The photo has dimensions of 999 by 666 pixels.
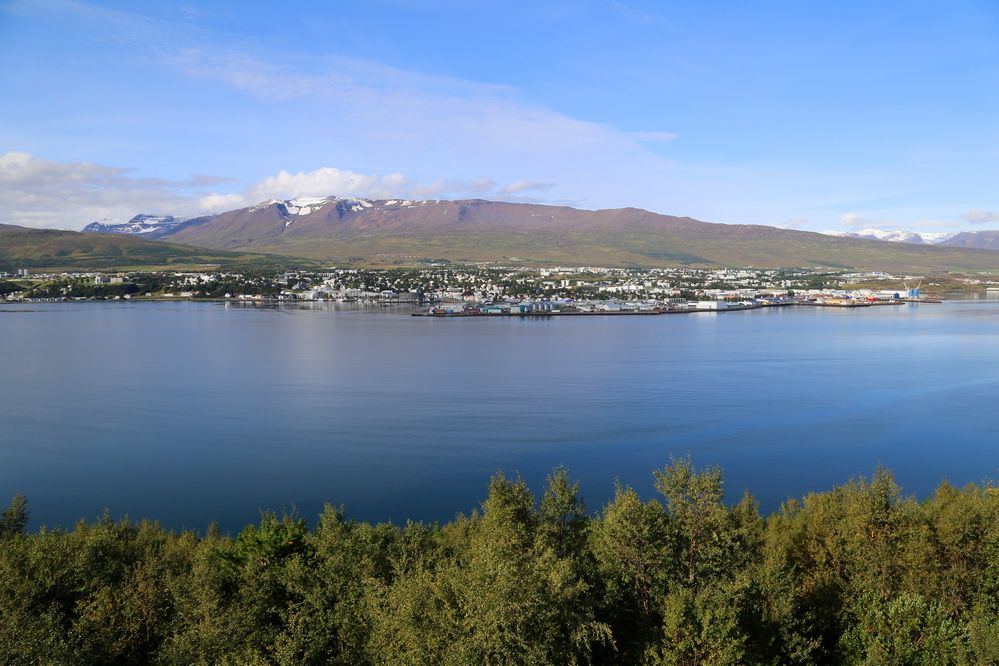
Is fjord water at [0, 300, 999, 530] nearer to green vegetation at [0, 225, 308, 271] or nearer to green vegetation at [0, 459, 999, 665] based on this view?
green vegetation at [0, 459, 999, 665]

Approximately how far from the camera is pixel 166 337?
16953mm

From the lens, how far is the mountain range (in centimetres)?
5678

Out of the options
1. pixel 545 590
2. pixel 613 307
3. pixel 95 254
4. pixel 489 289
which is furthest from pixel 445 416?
pixel 95 254

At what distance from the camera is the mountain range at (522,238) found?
56.8 m

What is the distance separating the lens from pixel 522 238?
2594 inches

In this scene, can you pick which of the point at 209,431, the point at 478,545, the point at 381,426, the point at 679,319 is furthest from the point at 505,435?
the point at 679,319

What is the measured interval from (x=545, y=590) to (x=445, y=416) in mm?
6458

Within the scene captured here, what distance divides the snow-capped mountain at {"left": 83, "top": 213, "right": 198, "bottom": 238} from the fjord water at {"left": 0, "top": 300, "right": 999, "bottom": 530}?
3440 inches

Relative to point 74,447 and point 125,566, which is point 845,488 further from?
point 74,447

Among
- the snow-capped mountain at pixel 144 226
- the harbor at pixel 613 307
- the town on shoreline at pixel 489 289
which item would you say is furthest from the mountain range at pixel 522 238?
the harbor at pixel 613 307

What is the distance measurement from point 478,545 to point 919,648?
1.70 m

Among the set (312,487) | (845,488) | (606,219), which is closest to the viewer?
(845,488)

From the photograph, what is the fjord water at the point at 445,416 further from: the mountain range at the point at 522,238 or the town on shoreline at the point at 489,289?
the mountain range at the point at 522,238

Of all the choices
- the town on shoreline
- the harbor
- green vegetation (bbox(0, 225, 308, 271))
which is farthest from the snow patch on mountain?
the harbor
